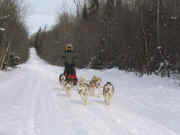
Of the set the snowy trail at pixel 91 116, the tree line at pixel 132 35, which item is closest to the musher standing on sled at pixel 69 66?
the snowy trail at pixel 91 116

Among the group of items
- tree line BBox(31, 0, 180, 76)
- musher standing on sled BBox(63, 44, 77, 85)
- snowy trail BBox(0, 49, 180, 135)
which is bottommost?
snowy trail BBox(0, 49, 180, 135)

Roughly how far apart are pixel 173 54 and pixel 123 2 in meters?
11.4

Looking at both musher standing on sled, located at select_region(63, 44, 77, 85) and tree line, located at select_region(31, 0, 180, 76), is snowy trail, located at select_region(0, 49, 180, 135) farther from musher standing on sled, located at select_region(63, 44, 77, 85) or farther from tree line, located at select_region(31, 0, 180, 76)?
tree line, located at select_region(31, 0, 180, 76)

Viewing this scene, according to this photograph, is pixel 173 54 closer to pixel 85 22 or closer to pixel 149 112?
pixel 149 112

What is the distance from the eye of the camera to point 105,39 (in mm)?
23688

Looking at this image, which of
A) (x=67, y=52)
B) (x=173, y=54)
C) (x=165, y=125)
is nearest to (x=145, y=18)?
(x=173, y=54)

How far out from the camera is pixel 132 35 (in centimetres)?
1752

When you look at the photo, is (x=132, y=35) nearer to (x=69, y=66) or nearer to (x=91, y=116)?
(x=69, y=66)

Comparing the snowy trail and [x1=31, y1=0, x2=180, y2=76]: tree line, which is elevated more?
[x1=31, y1=0, x2=180, y2=76]: tree line

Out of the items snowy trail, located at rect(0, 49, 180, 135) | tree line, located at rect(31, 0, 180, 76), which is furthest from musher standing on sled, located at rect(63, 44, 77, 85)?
tree line, located at rect(31, 0, 180, 76)

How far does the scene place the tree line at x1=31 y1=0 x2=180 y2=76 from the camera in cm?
1342

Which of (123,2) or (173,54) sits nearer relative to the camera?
(173,54)

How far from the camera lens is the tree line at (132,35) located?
13.4m

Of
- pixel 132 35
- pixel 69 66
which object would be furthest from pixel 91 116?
pixel 132 35
